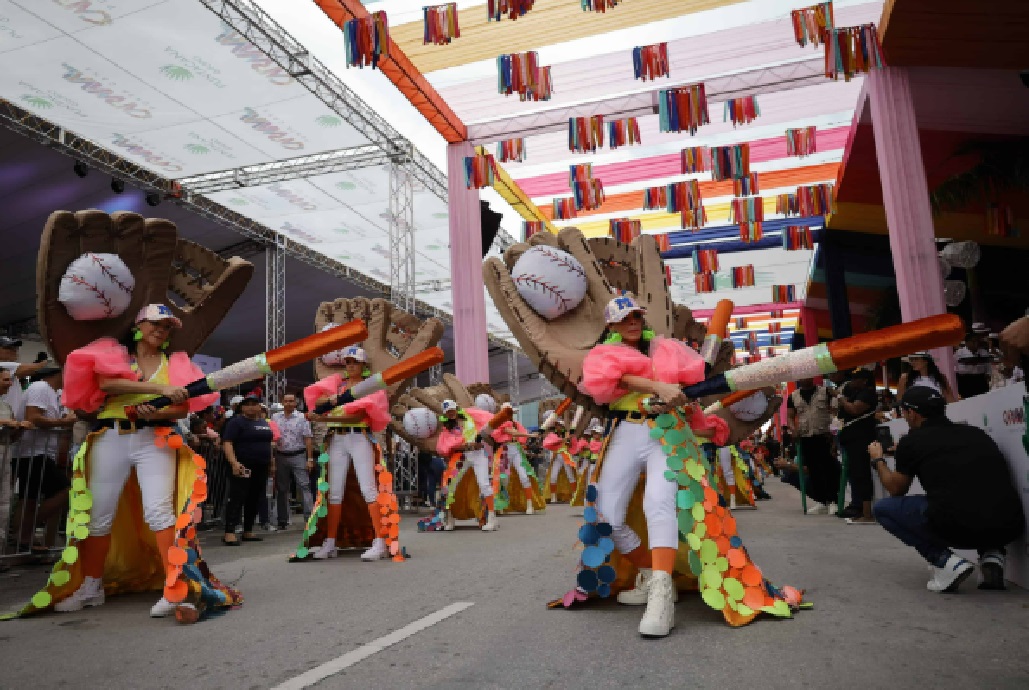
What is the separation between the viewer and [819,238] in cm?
1767

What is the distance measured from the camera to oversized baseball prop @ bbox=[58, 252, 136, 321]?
427 cm

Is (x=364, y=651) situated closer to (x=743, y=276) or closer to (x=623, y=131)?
(x=623, y=131)

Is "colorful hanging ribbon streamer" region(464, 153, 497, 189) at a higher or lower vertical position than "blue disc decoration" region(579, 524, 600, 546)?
higher

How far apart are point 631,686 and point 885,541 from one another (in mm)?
4856

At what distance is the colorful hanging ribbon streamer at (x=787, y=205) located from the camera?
53.7 ft

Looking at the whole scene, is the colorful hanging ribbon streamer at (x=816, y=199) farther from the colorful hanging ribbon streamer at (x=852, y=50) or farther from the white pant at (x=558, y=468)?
the white pant at (x=558, y=468)

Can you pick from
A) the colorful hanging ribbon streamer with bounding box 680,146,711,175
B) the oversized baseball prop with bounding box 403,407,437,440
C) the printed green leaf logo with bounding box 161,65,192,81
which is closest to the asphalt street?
the oversized baseball prop with bounding box 403,407,437,440

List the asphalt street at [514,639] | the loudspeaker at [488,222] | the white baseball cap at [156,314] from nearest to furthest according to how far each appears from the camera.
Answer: the asphalt street at [514,639], the white baseball cap at [156,314], the loudspeaker at [488,222]

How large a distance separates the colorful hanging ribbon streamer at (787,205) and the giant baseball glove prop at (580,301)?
1282cm

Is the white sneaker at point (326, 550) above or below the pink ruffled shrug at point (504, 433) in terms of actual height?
below

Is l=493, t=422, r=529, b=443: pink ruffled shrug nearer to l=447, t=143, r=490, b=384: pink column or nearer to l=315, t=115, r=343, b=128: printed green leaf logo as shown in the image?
l=447, t=143, r=490, b=384: pink column

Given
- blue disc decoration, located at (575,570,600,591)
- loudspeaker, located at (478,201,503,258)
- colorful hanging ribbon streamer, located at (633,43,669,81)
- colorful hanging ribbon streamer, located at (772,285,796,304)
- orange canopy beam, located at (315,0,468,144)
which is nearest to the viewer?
blue disc decoration, located at (575,570,600,591)

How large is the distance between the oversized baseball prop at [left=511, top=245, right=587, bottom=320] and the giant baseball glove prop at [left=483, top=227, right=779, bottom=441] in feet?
0.19

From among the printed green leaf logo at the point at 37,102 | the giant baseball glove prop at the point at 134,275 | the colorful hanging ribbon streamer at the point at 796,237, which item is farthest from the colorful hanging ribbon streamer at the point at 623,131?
the giant baseball glove prop at the point at 134,275
